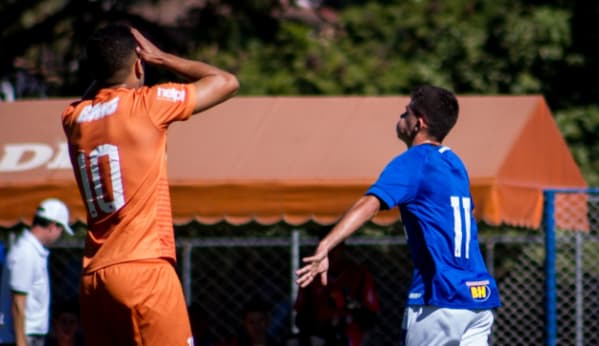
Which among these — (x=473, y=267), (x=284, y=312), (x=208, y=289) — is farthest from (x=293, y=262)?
(x=473, y=267)

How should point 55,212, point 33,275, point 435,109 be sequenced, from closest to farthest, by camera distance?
point 435,109
point 33,275
point 55,212

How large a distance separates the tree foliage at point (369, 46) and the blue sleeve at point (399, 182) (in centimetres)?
740

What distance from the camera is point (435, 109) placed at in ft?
15.1

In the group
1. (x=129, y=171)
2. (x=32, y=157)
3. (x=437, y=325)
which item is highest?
(x=129, y=171)

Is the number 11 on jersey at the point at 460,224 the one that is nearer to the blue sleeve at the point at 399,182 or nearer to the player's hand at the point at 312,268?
the blue sleeve at the point at 399,182

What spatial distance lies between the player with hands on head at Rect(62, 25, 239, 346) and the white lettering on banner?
433cm

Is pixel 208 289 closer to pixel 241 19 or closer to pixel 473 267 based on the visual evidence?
pixel 241 19

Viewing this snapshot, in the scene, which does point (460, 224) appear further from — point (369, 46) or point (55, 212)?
point (369, 46)

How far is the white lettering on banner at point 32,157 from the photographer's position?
844cm

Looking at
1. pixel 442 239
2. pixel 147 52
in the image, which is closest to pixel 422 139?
pixel 442 239

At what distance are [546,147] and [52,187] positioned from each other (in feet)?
13.6

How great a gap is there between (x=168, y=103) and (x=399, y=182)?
3.29 ft

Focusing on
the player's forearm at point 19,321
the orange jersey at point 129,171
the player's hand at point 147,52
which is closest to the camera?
the orange jersey at point 129,171

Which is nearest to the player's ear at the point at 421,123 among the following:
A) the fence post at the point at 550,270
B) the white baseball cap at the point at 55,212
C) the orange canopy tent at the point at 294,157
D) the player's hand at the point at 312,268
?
the player's hand at the point at 312,268
